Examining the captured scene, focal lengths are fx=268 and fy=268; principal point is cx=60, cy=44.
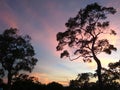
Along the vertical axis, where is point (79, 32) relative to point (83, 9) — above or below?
below

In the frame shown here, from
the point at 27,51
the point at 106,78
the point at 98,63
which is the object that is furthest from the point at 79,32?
the point at 106,78

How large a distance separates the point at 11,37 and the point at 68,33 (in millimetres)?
20819

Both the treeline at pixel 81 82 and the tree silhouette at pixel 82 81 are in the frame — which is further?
the tree silhouette at pixel 82 81

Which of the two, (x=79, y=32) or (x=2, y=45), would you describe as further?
(x=2, y=45)

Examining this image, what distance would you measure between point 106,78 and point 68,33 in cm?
2968

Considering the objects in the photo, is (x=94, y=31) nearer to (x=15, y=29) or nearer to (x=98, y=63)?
A: (x=98, y=63)

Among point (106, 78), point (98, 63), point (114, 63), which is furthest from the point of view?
point (106, 78)

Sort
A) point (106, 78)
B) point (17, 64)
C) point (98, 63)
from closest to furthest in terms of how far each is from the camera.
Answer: point (98, 63), point (17, 64), point (106, 78)

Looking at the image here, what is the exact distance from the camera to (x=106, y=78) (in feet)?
218

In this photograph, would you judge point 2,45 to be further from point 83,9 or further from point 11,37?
point 83,9

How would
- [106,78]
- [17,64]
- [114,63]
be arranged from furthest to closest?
[106,78]
[114,63]
[17,64]

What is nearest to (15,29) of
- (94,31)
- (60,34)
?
(60,34)

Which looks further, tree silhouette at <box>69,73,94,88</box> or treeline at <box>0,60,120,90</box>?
tree silhouette at <box>69,73,94,88</box>

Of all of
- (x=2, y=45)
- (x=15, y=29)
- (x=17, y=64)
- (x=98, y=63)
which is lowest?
(x=98, y=63)
